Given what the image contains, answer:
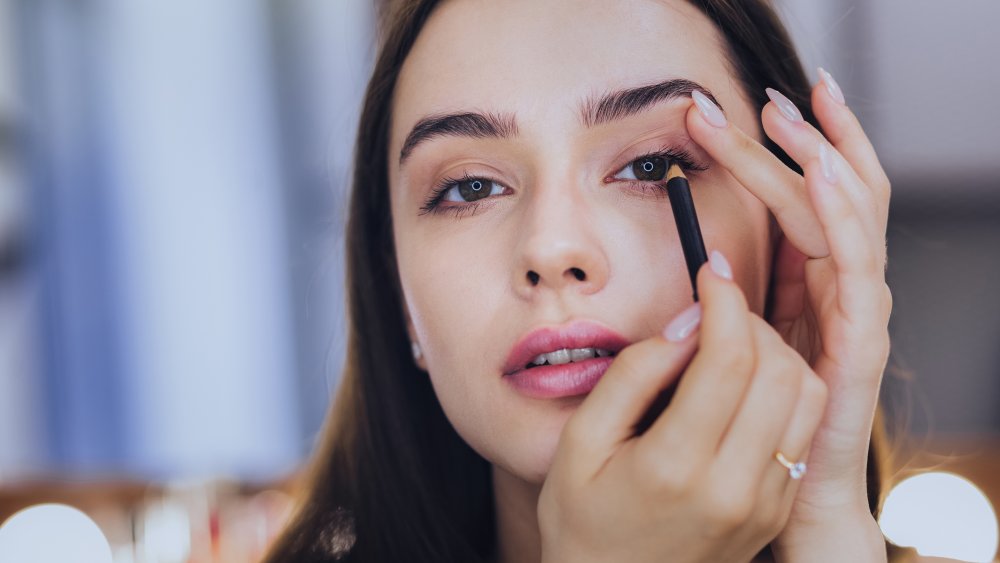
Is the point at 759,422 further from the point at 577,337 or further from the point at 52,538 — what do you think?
the point at 52,538

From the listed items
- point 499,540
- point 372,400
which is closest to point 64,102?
point 372,400

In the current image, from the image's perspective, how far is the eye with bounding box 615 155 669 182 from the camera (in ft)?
2.44

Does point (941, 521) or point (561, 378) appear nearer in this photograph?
point (561, 378)

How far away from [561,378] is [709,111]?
0.26 m

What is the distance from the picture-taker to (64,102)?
253cm

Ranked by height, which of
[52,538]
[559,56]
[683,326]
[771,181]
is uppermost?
[559,56]

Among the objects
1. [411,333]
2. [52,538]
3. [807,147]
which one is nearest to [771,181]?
[807,147]

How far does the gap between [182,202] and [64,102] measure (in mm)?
497

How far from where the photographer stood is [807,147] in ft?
2.19

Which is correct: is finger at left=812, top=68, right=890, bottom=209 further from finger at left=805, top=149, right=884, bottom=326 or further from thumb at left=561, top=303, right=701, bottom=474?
thumb at left=561, top=303, right=701, bottom=474

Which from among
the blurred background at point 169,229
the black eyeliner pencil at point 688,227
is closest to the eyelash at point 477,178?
the black eyeliner pencil at point 688,227

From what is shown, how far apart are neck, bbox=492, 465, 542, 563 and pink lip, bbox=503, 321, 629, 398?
0.21 meters

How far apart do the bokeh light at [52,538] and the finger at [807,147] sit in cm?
150

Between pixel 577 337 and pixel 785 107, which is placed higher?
pixel 785 107
